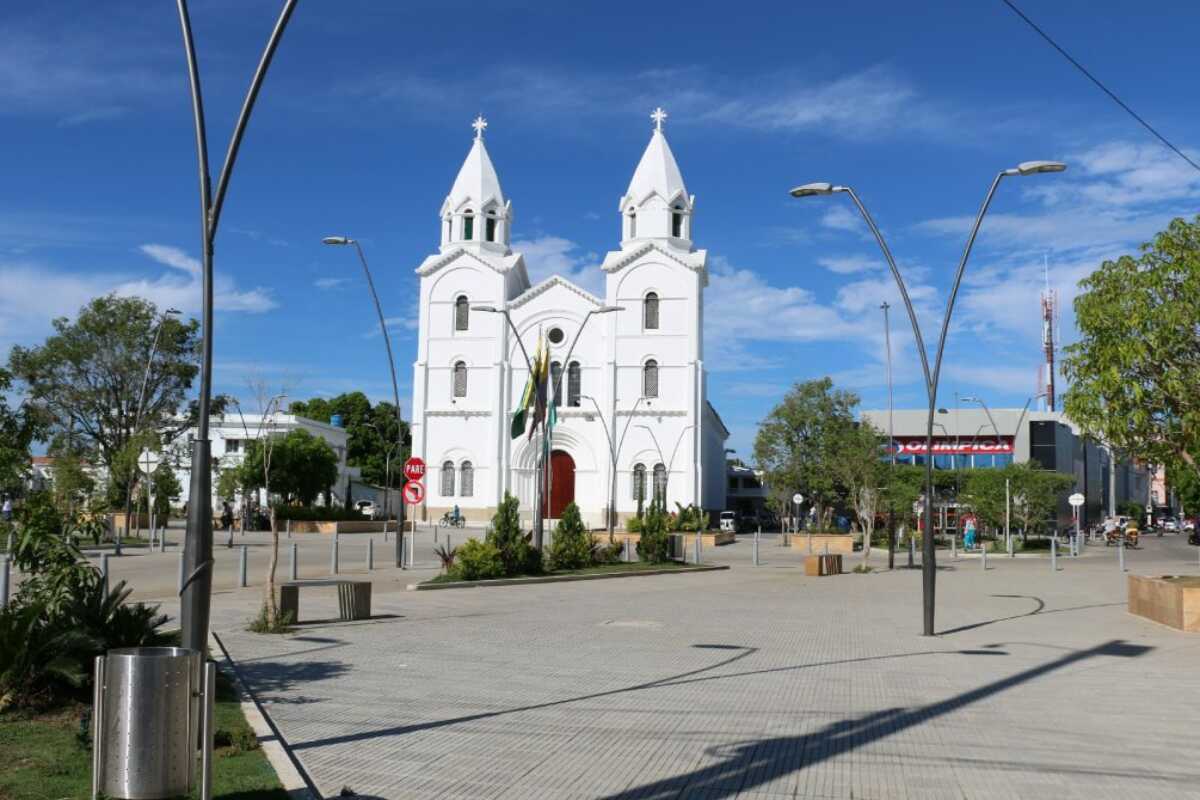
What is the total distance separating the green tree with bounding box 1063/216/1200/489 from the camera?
17.5 m

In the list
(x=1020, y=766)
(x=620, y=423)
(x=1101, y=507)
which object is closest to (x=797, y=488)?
(x=620, y=423)

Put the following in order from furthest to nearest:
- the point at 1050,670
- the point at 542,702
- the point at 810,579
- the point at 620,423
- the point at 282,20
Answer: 1. the point at 620,423
2. the point at 810,579
3. the point at 1050,670
4. the point at 542,702
5. the point at 282,20

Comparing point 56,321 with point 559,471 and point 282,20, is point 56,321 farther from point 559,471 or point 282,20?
point 282,20

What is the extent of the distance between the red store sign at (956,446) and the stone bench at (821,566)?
188ft

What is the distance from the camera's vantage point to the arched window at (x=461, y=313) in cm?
6669

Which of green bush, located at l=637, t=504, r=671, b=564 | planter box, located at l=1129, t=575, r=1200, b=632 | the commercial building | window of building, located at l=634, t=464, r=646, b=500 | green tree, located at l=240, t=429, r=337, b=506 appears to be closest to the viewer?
planter box, located at l=1129, t=575, r=1200, b=632

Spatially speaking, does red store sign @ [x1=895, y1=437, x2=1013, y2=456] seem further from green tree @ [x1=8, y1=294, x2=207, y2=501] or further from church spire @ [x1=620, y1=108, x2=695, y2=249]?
green tree @ [x1=8, y1=294, x2=207, y2=501]

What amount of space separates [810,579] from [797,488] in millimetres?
39157

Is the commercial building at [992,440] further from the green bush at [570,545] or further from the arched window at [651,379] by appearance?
the green bush at [570,545]

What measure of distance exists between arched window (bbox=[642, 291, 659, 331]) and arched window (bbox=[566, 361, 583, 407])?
4847 mm

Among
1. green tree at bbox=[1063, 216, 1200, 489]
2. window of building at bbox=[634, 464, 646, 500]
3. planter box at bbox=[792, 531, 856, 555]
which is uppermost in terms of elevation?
green tree at bbox=[1063, 216, 1200, 489]

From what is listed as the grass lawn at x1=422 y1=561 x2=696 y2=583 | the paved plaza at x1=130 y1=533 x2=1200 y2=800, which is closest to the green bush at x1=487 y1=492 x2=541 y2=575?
the grass lawn at x1=422 y1=561 x2=696 y2=583

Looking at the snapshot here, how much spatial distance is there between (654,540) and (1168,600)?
15872 mm

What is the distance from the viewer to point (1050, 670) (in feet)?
42.7
